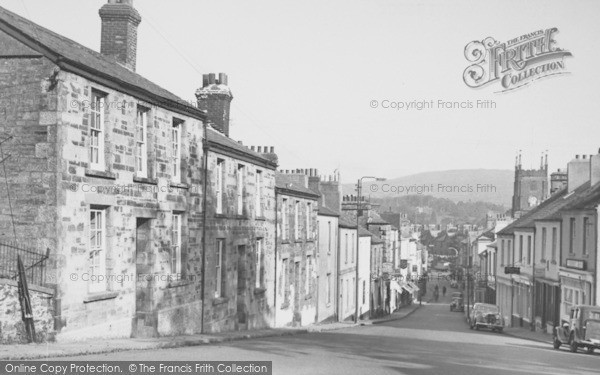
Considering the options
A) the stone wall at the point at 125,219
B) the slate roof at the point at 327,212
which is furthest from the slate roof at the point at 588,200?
the stone wall at the point at 125,219

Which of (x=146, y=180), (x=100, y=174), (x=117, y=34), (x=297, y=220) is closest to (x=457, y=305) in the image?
(x=297, y=220)

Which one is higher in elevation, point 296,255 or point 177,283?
point 177,283

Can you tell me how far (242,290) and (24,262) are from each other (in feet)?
42.0

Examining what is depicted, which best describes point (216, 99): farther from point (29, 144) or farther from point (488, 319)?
point (488, 319)

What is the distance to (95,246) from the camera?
16625 mm

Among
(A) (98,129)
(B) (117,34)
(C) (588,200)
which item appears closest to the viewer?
(A) (98,129)

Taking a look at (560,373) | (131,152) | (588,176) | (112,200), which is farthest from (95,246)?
(588,176)

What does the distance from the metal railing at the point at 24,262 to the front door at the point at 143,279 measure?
4015mm

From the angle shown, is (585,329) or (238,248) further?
(238,248)

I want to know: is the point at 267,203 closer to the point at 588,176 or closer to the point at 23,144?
the point at 23,144

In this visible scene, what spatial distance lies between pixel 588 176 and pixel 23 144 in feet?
104

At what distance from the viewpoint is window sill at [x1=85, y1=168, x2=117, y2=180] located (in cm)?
1594

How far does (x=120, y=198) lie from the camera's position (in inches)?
687

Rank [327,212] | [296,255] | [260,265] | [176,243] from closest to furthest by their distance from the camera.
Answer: [176,243]
[260,265]
[296,255]
[327,212]
